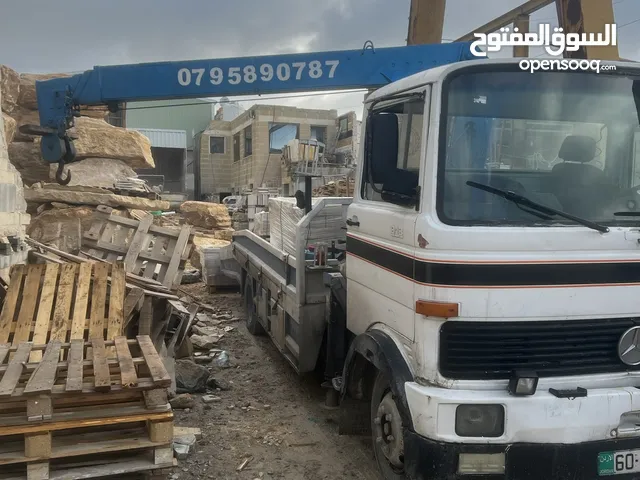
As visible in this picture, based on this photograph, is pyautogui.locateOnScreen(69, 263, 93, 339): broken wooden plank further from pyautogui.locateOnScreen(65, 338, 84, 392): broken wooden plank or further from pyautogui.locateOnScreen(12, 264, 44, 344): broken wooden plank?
pyautogui.locateOnScreen(65, 338, 84, 392): broken wooden plank

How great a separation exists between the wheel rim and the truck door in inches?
17.8

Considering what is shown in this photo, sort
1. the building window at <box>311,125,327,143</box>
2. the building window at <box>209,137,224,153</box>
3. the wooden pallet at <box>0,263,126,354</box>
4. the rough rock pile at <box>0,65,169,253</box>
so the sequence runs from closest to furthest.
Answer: the wooden pallet at <box>0,263,126,354</box>
the rough rock pile at <box>0,65,169,253</box>
the building window at <box>311,125,327,143</box>
the building window at <box>209,137,224,153</box>

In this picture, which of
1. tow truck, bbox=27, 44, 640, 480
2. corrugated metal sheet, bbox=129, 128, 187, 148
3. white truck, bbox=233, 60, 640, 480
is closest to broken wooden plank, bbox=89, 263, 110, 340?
tow truck, bbox=27, 44, 640, 480

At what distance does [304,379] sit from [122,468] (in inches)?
111

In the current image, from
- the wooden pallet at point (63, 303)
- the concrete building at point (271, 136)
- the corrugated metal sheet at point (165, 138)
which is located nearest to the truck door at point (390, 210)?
the wooden pallet at point (63, 303)

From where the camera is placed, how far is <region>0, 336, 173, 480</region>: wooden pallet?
3.18 m

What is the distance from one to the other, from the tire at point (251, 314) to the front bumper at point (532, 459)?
4.79 metres

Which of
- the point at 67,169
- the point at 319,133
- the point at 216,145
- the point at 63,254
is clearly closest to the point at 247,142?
the point at 216,145

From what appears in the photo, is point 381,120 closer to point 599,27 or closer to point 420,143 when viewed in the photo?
point 420,143

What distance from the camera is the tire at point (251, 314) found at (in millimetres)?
7672

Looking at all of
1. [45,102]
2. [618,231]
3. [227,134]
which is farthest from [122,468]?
[227,134]

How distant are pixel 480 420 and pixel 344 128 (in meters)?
27.8

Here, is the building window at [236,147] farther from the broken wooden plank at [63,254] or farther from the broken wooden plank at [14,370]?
the broken wooden plank at [14,370]

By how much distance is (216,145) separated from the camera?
114 feet
